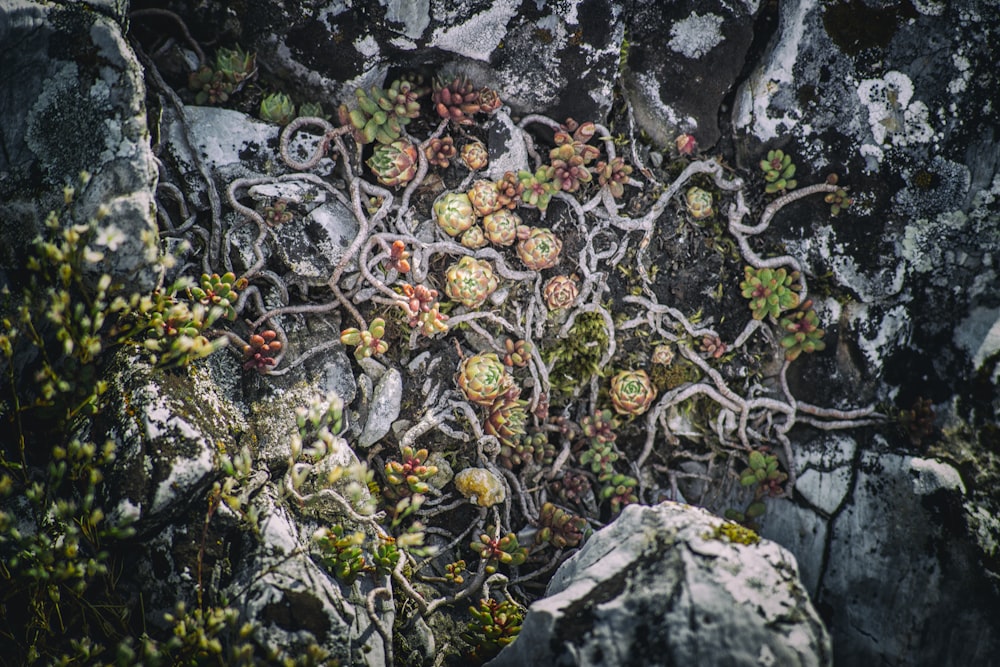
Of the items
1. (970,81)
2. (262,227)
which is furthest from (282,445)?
(970,81)

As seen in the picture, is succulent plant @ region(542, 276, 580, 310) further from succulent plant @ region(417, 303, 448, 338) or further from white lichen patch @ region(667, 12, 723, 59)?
white lichen patch @ region(667, 12, 723, 59)

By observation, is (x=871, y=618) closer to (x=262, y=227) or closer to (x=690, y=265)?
(x=690, y=265)

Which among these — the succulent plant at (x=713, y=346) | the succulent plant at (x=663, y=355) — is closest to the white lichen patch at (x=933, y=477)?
the succulent plant at (x=713, y=346)

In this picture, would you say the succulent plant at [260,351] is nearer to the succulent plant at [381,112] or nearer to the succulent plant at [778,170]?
the succulent plant at [381,112]

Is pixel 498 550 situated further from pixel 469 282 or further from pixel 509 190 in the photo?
pixel 509 190

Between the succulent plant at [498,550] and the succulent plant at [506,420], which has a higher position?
the succulent plant at [506,420]

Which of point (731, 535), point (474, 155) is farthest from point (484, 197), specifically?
point (731, 535)
